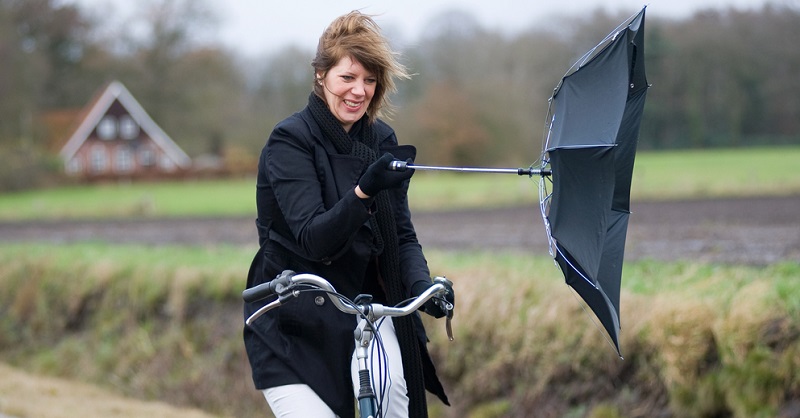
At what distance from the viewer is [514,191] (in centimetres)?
2952

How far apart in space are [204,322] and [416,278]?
283 inches

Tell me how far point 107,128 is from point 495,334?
62355 mm

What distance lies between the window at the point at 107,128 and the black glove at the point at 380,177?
65.2 metres

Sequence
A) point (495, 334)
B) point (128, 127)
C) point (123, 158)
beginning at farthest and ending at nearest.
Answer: point (123, 158), point (128, 127), point (495, 334)

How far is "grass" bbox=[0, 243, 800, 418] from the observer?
6.54m

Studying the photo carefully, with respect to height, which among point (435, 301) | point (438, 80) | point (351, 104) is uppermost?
point (438, 80)

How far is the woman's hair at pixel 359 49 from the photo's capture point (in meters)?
3.74

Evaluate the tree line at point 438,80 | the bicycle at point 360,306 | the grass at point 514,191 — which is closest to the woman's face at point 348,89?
the bicycle at point 360,306

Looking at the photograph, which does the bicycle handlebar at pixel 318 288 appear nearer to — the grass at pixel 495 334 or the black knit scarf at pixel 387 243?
the black knit scarf at pixel 387 243

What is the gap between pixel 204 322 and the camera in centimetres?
1073

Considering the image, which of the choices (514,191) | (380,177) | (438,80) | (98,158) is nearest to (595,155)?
(380,177)

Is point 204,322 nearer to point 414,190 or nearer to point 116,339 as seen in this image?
point 116,339

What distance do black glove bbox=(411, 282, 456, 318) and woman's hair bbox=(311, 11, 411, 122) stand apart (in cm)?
78

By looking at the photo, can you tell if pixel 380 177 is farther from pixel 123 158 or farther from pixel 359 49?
pixel 123 158
